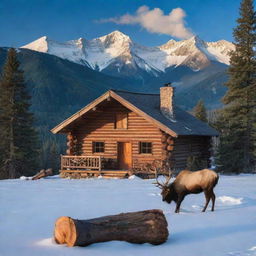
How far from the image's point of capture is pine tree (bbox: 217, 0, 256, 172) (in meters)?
28.3

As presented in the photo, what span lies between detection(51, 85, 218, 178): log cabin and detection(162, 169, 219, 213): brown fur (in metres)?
12.6

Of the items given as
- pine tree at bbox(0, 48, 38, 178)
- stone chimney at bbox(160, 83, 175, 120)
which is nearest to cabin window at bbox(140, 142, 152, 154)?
stone chimney at bbox(160, 83, 175, 120)

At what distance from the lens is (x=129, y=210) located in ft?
38.6

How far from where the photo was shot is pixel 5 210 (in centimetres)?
1180

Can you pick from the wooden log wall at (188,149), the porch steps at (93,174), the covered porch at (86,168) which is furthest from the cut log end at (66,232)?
the wooden log wall at (188,149)

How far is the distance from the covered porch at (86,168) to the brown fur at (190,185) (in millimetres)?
13366

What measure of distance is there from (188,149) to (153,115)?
15.9 feet

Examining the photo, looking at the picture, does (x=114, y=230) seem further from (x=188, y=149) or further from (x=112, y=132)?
(x=188, y=149)

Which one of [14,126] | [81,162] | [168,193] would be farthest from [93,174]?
[168,193]

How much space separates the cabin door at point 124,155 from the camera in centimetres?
2652

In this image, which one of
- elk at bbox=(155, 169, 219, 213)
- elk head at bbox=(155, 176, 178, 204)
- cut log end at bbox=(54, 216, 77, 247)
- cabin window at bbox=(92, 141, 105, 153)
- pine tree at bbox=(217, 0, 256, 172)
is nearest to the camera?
cut log end at bbox=(54, 216, 77, 247)

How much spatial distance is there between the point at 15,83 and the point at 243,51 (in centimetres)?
2114

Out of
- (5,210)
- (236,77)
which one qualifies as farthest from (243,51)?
(5,210)

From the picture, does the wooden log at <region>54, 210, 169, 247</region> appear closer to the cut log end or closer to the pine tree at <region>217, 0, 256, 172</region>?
the cut log end
